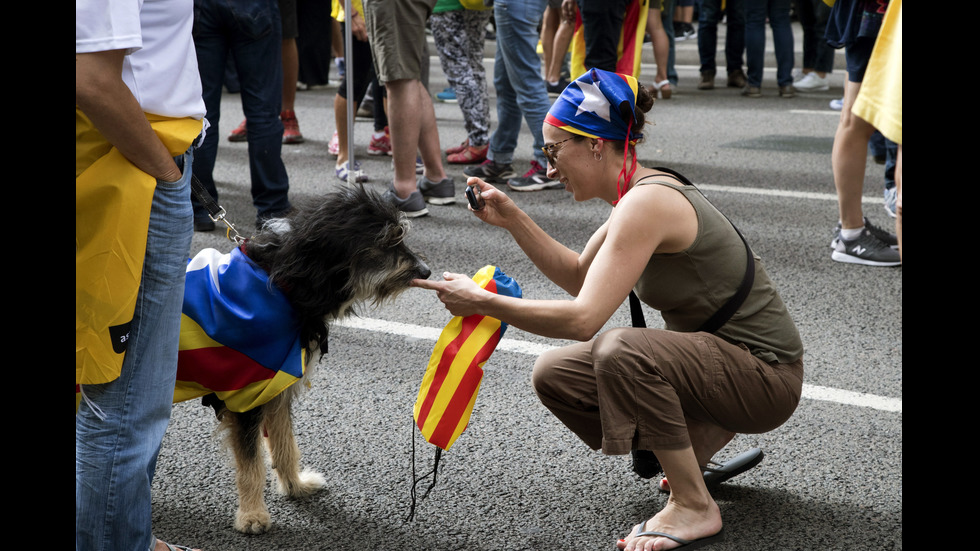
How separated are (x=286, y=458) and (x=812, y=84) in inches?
363

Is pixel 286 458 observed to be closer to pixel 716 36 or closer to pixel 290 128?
pixel 290 128

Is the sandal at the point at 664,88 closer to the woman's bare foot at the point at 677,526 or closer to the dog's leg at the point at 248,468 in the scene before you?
the woman's bare foot at the point at 677,526

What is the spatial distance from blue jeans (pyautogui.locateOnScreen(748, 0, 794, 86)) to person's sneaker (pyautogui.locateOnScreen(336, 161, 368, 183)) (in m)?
5.09

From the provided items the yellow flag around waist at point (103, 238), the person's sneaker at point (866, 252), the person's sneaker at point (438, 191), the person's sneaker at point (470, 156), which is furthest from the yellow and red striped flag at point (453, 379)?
the person's sneaker at point (470, 156)

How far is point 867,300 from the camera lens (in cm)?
440

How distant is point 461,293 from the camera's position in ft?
8.04

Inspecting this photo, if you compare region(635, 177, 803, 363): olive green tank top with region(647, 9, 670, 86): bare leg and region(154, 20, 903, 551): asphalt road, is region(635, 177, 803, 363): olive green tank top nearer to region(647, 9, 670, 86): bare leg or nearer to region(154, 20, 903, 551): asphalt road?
region(154, 20, 903, 551): asphalt road

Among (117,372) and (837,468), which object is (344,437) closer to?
(117,372)

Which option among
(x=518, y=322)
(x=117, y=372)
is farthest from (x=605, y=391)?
(x=117, y=372)

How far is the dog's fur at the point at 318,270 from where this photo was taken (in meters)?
2.55

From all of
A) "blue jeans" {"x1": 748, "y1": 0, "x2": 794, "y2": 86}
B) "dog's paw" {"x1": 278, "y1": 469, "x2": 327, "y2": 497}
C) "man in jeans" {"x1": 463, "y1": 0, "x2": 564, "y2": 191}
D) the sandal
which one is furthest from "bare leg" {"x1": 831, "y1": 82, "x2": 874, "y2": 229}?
the sandal

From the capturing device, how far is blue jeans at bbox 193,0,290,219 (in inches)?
195

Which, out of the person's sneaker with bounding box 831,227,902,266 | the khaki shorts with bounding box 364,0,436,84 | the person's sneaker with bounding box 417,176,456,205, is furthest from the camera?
the person's sneaker with bounding box 417,176,456,205

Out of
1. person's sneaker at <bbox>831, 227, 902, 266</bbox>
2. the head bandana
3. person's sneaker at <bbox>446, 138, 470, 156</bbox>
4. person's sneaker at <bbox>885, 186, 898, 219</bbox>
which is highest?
the head bandana
